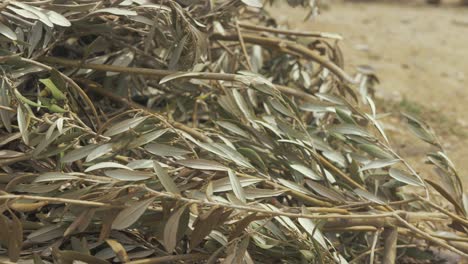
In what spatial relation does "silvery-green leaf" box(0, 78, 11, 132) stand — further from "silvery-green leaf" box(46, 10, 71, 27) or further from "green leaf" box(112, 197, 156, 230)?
"green leaf" box(112, 197, 156, 230)

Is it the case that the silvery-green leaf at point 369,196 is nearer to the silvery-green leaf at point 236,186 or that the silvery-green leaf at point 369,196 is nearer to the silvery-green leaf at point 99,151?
the silvery-green leaf at point 236,186

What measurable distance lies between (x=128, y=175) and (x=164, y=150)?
0.14 meters

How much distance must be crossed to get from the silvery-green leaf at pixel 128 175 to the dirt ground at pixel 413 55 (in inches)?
53.7

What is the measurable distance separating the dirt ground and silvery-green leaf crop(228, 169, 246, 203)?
1286 millimetres

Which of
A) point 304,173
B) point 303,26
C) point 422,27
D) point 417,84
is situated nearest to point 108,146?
point 304,173

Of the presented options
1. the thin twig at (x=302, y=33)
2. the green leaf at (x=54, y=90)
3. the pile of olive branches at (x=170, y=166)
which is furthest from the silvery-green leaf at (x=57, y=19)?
the thin twig at (x=302, y=33)

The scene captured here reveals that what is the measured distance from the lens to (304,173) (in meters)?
1.70

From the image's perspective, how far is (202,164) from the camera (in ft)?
4.93

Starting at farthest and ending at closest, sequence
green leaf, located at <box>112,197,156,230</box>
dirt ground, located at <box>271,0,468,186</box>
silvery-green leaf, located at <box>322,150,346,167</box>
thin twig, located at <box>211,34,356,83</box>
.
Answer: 1. dirt ground, located at <box>271,0,468,186</box>
2. thin twig, located at <box>211,34,356,83</box>
3. silvery-green leaf, located at <box>322,150,346,167</box>
4. green leaf, located at <box>112,197,156,230</box>

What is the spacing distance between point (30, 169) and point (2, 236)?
321mm

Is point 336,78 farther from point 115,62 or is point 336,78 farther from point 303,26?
point 303,26

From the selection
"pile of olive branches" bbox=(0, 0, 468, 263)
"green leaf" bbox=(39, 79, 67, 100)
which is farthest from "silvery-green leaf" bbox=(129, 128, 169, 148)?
"green leaf" bbox=(39, 79, 67, 100)

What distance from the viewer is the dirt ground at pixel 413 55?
3.17 m

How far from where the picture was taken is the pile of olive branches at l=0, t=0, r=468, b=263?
1.42m
